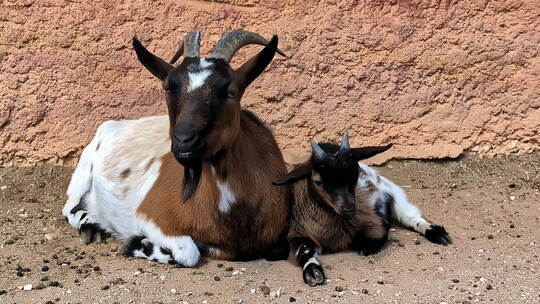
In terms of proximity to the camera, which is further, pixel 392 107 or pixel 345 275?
pixel 392 107

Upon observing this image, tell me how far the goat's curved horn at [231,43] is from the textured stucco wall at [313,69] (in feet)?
4.31

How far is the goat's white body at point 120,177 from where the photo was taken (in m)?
5.81

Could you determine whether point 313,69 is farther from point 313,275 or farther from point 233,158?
point 313,275

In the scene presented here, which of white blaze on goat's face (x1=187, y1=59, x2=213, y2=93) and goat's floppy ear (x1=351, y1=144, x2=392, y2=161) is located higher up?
white blaze on goat's face (x1=187, y1=59, x2=213, y2=93)

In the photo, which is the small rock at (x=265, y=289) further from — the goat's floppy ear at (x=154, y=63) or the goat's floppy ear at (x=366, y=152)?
the goat's floppy ear at (x=154, y=63)

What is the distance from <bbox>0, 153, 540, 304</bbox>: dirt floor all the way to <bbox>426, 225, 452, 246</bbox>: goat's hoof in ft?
0.23

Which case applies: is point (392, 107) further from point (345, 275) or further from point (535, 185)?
point (345, 275)

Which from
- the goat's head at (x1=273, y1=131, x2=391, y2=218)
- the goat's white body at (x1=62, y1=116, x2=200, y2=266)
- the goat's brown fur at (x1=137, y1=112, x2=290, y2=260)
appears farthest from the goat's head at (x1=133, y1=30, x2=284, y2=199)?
the goat's white body at (x1=62, y1=116, x2=200, y2=266)

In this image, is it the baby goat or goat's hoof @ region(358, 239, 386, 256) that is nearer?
the baby goat

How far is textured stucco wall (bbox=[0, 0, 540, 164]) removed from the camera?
6746mm

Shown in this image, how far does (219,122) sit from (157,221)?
3.28 feet

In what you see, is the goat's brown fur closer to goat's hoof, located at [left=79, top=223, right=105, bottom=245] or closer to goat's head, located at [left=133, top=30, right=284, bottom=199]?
goat's head, located at [left=133, top=30, right=284, bottom=199]

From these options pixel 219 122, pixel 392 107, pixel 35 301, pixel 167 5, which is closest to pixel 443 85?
pixel 392 107

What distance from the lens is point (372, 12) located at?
22.4 feet
